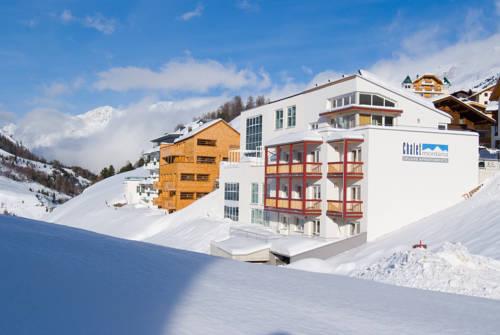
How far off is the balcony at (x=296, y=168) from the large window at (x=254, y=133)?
38.4 ft

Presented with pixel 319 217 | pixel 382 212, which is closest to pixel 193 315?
pixel 382 212

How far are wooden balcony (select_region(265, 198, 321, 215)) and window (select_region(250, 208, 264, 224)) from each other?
4.97 m

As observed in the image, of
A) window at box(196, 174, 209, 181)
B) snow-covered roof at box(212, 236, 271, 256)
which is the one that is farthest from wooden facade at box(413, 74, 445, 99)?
snow-covered roof at box(212, 236, 271, 256)

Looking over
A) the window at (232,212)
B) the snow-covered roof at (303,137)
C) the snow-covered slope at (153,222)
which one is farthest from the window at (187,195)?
the snow-covered roof at (303,137)

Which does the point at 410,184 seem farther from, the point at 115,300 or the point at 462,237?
the point at 115,300

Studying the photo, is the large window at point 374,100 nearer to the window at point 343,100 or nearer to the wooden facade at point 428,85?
the window at point 343,100

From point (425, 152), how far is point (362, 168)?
4.10m

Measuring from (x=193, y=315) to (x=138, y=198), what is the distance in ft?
245

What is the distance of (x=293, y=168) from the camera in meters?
36.8

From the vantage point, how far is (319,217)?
35344mm

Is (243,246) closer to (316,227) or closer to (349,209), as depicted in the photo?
(316,227)

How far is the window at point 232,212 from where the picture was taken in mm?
48506

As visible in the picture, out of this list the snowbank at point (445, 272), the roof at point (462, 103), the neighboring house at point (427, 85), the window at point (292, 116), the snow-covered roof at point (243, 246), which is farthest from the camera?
the neighboring house at point (427, 85)

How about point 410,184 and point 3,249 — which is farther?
point 410,184
